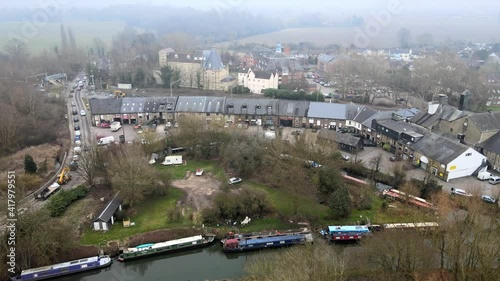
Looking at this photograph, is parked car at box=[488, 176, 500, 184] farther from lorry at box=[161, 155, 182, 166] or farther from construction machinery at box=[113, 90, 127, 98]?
construction machinery at box=[113, 90, 127, 98]

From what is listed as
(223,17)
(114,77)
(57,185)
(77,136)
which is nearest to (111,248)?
(57,185)

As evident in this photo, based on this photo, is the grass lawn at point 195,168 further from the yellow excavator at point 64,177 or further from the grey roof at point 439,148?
the grey roof at point 439,148

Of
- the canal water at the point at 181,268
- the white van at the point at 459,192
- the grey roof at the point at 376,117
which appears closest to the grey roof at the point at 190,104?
the grey roof at the point at 376,117

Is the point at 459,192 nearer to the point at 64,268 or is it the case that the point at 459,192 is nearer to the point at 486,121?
the point at 486,121

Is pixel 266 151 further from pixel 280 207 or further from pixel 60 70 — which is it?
pixel 60 70

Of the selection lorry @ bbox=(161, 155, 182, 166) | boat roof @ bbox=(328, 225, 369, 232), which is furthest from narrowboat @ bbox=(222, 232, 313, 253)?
lorry @ bbox=(161, 155, 182, 166)

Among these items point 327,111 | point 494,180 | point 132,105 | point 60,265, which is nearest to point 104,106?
point 132,105
